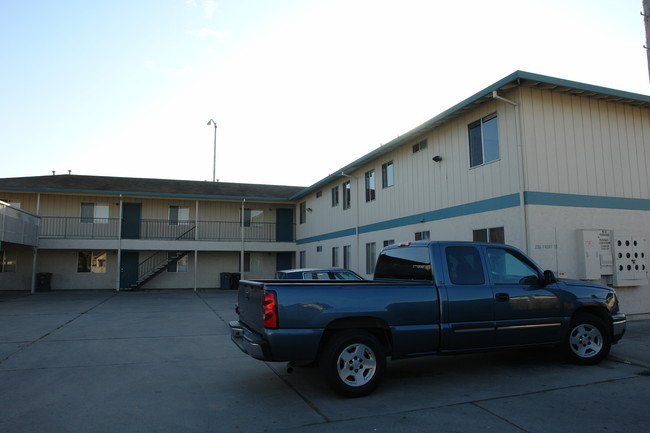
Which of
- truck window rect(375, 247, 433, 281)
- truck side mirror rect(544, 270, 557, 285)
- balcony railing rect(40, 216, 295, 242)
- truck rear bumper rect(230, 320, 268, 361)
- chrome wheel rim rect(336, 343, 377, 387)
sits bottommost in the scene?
chrome wheel rim rect(336, 343, 377, 387)

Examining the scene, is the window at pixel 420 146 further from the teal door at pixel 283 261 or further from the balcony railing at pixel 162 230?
the teal door at pixel 283 261

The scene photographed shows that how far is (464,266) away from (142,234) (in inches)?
919

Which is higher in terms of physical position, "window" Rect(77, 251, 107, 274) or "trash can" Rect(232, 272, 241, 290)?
"window" Rect(77, 251, 107, 274)

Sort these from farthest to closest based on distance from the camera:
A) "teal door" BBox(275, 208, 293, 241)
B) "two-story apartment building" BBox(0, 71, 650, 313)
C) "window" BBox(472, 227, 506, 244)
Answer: "teal door" BBox(275, 208, 293, 241) → "window" BBox(472, 227, 506, 244) → "two-story apartment building" BBox(0, 71, 650, 313)

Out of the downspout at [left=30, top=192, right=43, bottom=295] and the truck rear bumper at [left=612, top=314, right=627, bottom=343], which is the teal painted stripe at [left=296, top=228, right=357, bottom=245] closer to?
the truck rear bumper at [left=612, top=314, right=627, bottom=343]

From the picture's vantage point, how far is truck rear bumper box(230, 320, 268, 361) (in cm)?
504

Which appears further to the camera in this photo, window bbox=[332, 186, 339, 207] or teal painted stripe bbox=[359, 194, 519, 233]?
window bbox=[332, 186, 339, 207]

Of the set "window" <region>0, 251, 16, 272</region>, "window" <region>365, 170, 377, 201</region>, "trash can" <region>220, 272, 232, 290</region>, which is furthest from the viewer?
"trash can" <region>220, 272, 232, 290</region>

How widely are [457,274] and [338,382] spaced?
2190 mm

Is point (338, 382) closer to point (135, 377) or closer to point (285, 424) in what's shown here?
point (285, 424)

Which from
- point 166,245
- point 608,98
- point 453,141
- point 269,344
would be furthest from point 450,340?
point 166,245

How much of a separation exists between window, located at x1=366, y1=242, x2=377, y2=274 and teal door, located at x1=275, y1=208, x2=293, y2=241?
1094 cm

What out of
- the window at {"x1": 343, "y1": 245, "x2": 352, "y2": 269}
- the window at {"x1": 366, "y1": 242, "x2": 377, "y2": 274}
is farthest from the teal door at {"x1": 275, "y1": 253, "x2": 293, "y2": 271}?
the window at {"x1": 366, "y1": 242, "x2": 377, "y2": 274}

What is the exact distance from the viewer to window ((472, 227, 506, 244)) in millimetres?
11047
